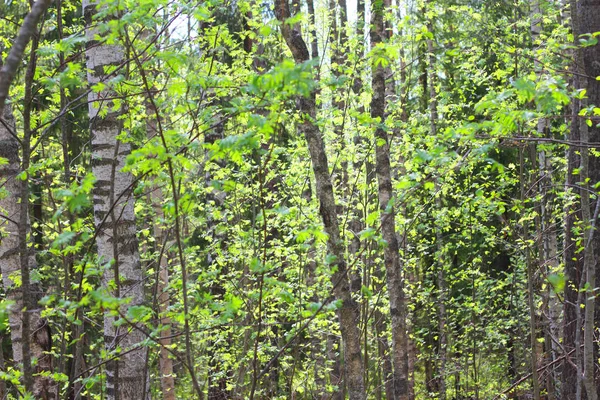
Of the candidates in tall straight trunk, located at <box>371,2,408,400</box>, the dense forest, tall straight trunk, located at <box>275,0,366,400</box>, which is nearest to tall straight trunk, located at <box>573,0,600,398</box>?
the dense forest

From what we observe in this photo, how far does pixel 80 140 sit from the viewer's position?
11391 millimetres

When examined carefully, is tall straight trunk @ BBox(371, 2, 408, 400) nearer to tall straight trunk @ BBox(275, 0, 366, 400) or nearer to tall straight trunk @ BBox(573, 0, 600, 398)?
tall straight trunk @ BBox(275, 0, 366, 400)

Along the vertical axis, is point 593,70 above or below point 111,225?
above

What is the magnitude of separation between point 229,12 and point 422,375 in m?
10.8

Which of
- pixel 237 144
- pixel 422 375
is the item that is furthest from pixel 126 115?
pixel 422 375

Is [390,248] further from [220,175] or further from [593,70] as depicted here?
[593,70]

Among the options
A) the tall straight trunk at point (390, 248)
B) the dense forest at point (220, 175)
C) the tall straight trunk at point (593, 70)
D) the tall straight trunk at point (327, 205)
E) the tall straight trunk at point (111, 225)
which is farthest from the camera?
the tall straight trunk at point (390, 248)

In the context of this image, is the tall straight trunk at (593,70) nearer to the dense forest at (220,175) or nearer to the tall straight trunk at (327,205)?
the dense forest at (220,175)

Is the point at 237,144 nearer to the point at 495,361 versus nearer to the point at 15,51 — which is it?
the point at 15,51

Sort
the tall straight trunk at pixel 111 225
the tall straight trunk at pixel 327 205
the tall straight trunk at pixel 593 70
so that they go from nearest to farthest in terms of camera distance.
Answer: the tall straight trunk at pixel 327 205
the tall straight trunk at pixel 111 225
the tall straight trunk at pixel 593 70

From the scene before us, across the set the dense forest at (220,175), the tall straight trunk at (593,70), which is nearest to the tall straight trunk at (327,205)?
the dense forest at (220,175)

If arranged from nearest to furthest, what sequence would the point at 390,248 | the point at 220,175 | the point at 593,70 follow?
the point at 593,70 < the point at 390,248 < the point at 220,175

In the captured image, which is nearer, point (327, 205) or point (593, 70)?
point (327, 205)

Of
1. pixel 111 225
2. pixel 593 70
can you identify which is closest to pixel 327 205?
pixel 111 225
